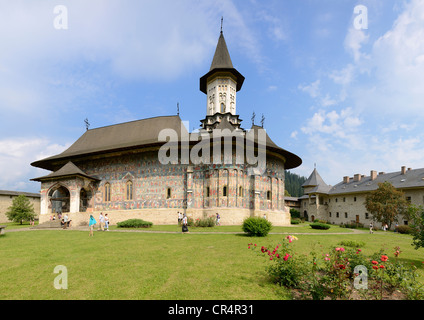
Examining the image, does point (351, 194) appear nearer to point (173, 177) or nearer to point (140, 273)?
point (173, 177)

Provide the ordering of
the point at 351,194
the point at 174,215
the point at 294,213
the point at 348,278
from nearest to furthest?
the point at 348,278 < the point at 174,215 < the point at 351,194 < the point at 294,213

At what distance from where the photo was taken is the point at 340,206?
1636 inches

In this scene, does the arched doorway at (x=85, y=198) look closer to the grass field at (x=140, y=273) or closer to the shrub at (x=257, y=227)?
the grass field at (x=140, y=273)

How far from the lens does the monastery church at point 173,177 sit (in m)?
22.3

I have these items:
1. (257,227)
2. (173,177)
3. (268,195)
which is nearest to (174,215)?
(173,177)

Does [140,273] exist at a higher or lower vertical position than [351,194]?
lower

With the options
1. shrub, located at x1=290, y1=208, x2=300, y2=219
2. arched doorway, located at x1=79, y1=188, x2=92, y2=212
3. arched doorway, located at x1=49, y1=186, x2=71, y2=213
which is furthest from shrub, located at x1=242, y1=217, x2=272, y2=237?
shrub, located at x1=290, y1=208, x2=300, y2=219

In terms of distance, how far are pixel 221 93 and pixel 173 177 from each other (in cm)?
1221

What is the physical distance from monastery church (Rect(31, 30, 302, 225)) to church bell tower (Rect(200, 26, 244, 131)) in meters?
0.12

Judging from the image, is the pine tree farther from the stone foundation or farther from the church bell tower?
the church bell tower

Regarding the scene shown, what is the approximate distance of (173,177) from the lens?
23750 millimetres

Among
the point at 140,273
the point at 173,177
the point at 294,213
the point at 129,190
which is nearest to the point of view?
the point at 140,273

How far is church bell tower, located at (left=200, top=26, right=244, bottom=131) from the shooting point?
94.8ft
